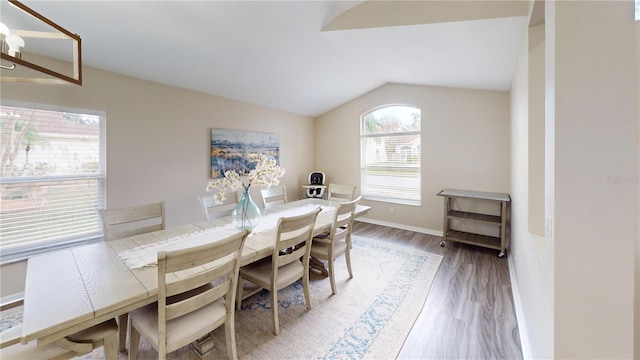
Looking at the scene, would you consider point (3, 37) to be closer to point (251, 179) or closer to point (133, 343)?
point (251, 179)

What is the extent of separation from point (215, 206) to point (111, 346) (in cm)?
159

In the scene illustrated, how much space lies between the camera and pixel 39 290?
1.18 m

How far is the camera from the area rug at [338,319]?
1726mm

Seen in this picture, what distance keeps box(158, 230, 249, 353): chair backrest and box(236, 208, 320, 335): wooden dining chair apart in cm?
39

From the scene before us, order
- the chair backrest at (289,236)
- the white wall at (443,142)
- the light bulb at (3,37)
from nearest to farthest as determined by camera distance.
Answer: the light bulb at (3,37) → the chair backrest at (289,236) → the white wall at (443,142)

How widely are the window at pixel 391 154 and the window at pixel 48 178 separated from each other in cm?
426

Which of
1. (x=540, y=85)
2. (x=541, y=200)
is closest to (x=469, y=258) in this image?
(x=541, y=200)

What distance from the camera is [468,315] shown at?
210cm

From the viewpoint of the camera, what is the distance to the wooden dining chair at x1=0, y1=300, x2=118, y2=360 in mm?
1069

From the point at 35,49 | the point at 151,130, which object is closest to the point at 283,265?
the point at 151,130

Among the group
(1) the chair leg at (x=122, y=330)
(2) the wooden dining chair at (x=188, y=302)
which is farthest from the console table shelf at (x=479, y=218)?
(1) the chair leg at (x=122, y=330)

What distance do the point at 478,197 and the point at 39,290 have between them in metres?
4.26

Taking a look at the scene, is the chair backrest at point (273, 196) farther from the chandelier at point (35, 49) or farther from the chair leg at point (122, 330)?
the chandelier at point (35, 49)

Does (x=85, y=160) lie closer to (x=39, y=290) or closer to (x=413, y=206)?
(x=39, y=290)
